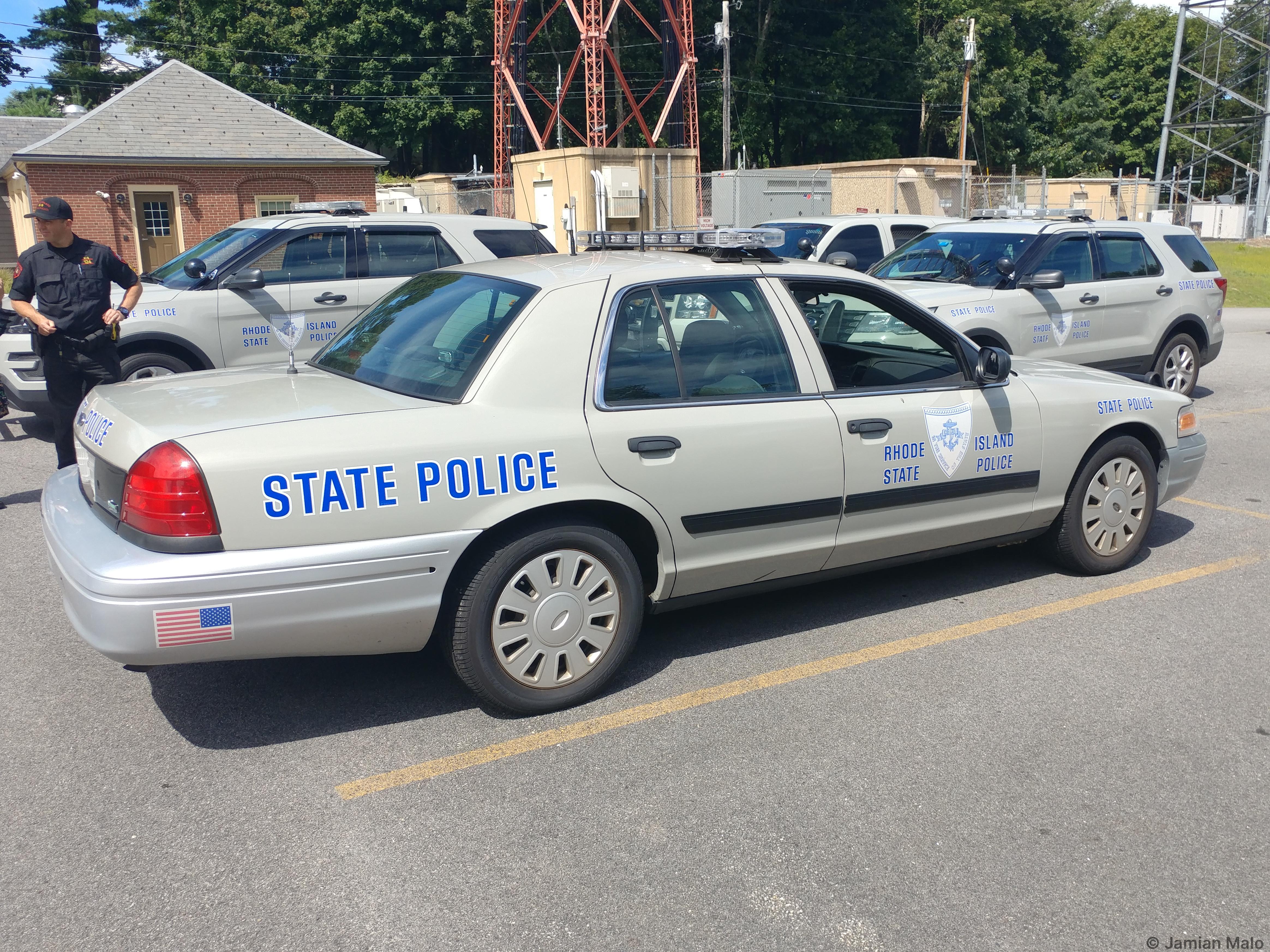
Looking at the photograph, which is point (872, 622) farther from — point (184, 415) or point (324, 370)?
point (184, 415)

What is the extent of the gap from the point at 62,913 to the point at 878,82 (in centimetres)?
5144

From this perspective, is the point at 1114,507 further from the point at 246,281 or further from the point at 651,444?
the point at 246,281

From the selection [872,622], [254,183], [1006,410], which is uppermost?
[254,183]

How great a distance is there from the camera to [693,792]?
3.54 meters

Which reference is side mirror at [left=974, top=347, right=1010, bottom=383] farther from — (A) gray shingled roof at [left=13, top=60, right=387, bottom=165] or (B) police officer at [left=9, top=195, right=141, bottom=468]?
(A) gray shingled roof at [left=13, top=60, right=387, bottom=165]

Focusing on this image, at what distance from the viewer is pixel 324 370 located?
4668mm

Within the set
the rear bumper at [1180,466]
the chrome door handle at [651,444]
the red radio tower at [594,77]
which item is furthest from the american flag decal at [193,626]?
the red radio tower at [594,77]

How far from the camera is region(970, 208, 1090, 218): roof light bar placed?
1041 centimetres

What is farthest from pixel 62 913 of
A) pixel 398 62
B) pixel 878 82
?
pixel 878 82

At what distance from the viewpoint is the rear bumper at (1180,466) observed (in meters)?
5.70

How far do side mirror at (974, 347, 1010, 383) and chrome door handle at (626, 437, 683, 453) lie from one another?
1592mm

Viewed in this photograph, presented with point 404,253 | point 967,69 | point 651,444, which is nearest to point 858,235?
point 404,253

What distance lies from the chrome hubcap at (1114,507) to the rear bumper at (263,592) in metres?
3.32

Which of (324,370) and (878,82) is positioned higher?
(878,82)
